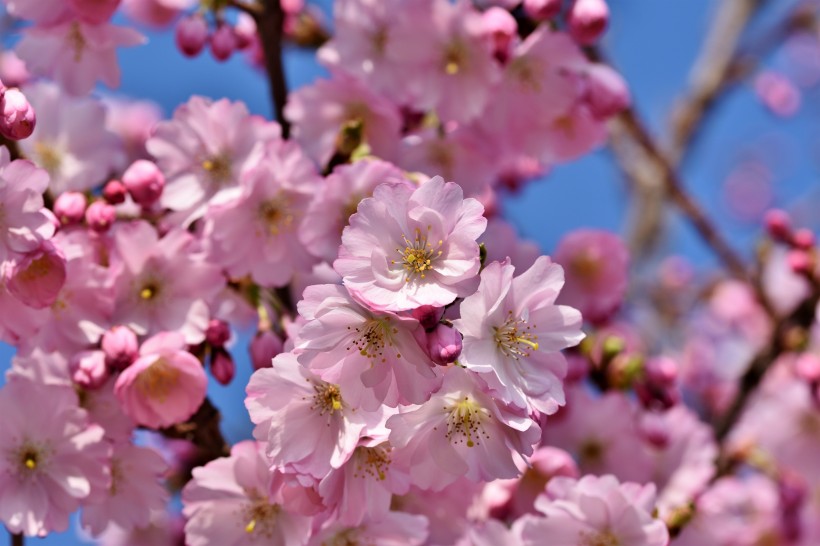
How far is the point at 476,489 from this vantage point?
2.05 meters

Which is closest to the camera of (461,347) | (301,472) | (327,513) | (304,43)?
(461,347)

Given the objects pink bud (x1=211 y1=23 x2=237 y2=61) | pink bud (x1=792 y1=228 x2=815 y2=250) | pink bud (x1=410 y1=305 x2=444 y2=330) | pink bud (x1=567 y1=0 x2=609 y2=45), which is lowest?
pink bud (x1=792 y1=228 x2=815 y2=250)

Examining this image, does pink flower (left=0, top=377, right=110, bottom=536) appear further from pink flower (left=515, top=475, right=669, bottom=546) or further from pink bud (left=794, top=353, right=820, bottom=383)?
pink bud (left=794, top=353, right=820, bottom=383)

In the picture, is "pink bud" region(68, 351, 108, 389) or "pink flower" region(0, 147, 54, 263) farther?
"pink bud" region(68, 351, 108, 389)

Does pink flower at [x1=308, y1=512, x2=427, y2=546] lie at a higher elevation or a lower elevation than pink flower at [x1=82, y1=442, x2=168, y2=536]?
higher

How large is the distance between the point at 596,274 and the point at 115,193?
150cm

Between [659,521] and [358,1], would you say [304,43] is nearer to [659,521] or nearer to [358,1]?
[358,1]

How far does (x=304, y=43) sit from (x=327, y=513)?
187cm

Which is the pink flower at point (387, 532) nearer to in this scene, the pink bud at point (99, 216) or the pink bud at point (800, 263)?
the pink bud at point (99, 216)

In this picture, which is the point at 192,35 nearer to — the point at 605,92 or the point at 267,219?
the point at 267,219

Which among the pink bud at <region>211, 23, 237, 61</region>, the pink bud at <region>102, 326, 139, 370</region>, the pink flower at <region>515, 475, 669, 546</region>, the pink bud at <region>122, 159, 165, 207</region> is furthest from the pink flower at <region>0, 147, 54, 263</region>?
the pink flower at <region>515, 475, 669, 546</region>

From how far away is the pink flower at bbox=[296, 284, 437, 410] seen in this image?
4.52 feet

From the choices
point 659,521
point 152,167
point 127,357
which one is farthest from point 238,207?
point 659,521

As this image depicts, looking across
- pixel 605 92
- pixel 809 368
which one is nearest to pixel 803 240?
pixel 809 368
